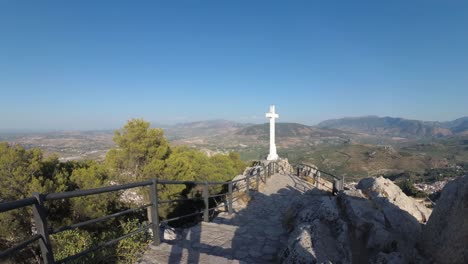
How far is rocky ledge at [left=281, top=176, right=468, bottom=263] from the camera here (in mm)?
3854

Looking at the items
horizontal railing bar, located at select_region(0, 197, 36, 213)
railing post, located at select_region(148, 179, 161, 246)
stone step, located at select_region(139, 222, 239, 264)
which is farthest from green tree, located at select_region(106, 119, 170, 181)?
horizontal railing bar, located at select_region(0, 197, 36, 213)

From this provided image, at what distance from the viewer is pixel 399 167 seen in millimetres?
93062

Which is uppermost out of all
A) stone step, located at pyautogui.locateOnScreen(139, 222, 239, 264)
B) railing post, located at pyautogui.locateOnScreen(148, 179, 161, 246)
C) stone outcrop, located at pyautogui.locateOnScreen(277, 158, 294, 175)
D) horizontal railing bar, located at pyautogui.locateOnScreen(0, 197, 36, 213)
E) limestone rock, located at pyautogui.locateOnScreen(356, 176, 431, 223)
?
horizontal railing bar, located at pyautogui.locateOnScreen(0, 197, 36, 213)

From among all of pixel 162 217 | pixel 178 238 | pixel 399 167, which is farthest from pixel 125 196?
pixel 399 167

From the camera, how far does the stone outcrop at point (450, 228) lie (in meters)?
3.80

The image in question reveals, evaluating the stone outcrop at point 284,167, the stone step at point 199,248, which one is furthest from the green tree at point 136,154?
the stone step at point 199,248

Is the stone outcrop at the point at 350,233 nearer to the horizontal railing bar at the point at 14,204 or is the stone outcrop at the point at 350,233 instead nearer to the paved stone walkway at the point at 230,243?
the paved stone walkway at the point at 230,243

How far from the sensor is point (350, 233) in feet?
18.0

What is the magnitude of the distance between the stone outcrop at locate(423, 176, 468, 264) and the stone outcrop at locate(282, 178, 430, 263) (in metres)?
0.39

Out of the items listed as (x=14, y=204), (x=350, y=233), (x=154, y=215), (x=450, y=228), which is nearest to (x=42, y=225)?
(x=14, y=204)

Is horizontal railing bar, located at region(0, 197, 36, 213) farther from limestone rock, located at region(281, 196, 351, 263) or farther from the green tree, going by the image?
the green tree

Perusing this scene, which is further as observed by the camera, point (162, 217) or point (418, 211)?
point (162, 217)

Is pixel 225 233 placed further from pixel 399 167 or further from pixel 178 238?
pixel 399 167

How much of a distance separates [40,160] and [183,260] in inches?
411
